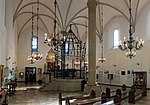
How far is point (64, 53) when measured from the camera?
67.2 ft

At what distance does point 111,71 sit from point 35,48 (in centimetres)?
1206

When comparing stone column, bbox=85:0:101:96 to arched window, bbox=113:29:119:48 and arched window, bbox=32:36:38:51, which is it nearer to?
arched window, bbox=113:29:119:48

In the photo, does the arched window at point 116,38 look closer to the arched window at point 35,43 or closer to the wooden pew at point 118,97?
the arched window at point 35,43

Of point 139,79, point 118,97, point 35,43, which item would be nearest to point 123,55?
point 139,79

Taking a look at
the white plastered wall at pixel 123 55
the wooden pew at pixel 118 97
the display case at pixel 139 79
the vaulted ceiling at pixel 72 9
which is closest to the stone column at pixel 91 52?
the wooden pew at pixel 118 97

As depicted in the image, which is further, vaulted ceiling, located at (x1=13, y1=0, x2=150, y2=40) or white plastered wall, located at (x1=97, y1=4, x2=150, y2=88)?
white plastered wall, located at (x1=97, y1=4, x2=150, y2=88)

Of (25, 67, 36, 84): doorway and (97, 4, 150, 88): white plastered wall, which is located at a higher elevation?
(97, 4, 150, 88): white plastered wall

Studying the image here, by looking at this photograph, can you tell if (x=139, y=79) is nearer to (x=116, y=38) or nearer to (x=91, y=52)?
(x=116, y=38)

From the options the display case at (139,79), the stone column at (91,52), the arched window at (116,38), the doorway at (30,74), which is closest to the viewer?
the stone column at (91,52)

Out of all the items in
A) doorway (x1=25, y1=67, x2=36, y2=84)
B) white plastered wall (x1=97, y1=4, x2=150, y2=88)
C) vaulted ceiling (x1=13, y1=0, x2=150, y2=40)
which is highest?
vaulted ceiling (x1=13, y1=0, x2=150, y2=40)

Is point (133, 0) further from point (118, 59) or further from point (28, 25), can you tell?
point (28, 25)

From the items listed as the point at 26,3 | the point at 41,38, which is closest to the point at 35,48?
the point at 41,38

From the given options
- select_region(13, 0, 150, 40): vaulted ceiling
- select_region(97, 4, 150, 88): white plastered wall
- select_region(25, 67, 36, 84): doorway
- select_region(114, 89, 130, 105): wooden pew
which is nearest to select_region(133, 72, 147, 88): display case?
select_region(97, 4, 150, 88): white plastered wall

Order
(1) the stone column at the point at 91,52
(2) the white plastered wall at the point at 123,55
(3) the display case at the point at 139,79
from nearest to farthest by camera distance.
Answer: (1) the stone column at the point at 91,52, (3) the display case at the point at 139,79, (2) the white plastered wall at the point at 123,55
